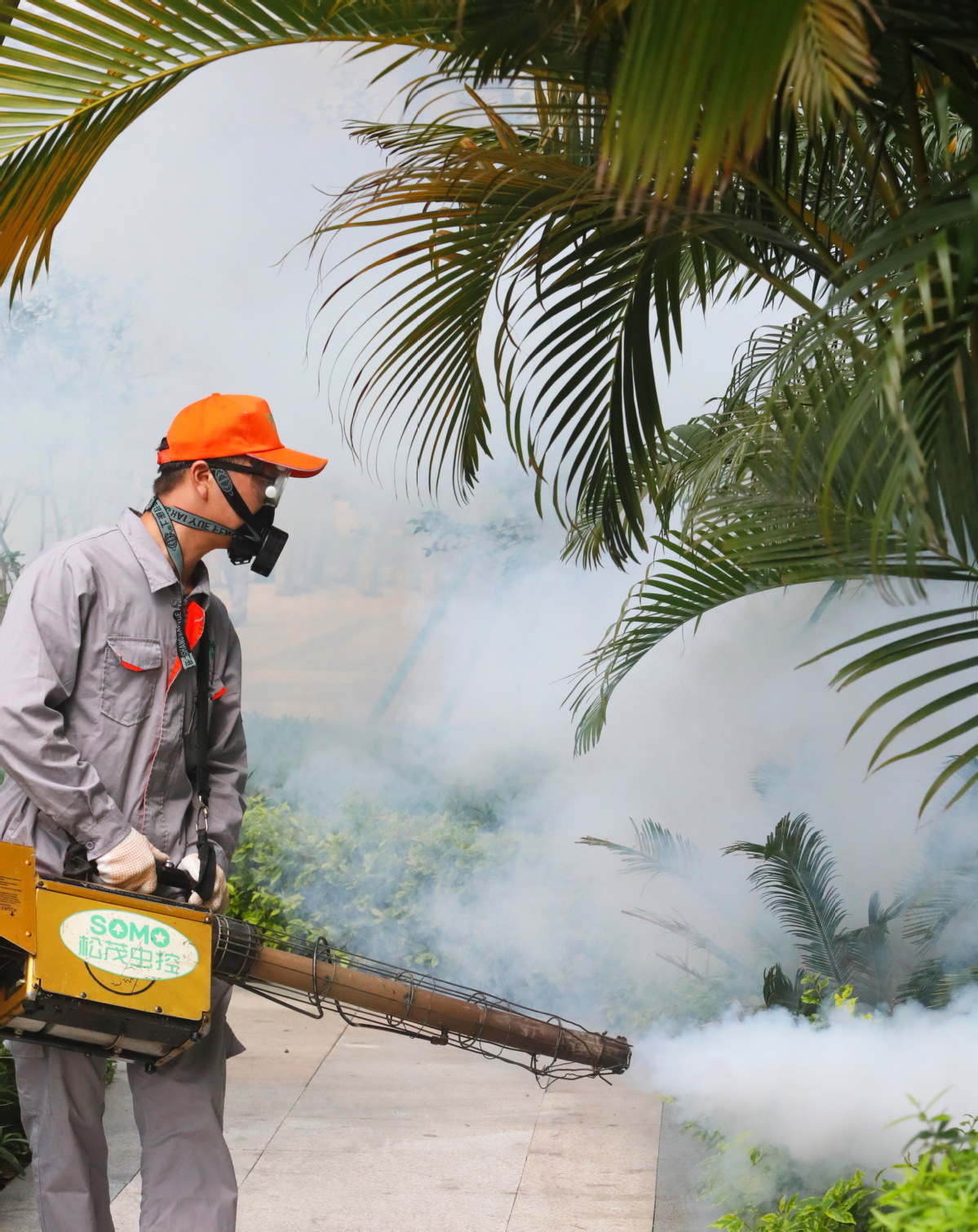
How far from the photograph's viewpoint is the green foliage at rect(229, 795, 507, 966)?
217 inches

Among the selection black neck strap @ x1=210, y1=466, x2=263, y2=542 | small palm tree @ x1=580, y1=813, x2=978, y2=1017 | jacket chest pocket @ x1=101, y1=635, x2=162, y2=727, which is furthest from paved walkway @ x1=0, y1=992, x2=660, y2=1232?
black neck strap @ x1=210, y1=466, x2=263, y2=542

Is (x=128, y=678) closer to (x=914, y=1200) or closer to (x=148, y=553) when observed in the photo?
(x=148, y=553)

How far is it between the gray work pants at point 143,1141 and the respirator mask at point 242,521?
861 mm

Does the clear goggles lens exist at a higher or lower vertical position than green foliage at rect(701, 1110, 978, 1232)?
higher

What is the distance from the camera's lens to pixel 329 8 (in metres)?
2.13

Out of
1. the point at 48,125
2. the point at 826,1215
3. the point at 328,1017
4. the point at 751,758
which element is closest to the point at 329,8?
the point at 48,125

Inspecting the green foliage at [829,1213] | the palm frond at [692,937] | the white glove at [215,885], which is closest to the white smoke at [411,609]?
the palm frond at [692,937]

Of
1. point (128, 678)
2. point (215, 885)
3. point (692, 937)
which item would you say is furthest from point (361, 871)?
point (128, 678)

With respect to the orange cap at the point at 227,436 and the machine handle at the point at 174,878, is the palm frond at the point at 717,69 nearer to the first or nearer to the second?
the orange cap at the point at 227,436

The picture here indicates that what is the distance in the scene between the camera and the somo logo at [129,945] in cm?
207

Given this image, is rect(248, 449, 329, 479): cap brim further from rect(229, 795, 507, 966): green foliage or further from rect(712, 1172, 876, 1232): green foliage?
rect(229, 795, 507, 966): green foliage

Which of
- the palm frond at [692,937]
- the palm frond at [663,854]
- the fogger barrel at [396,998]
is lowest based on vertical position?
the palm frond at [692,937]

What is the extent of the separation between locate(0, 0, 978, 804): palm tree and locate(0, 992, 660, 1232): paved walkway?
1.62 meters

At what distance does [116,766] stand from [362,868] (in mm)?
3505
